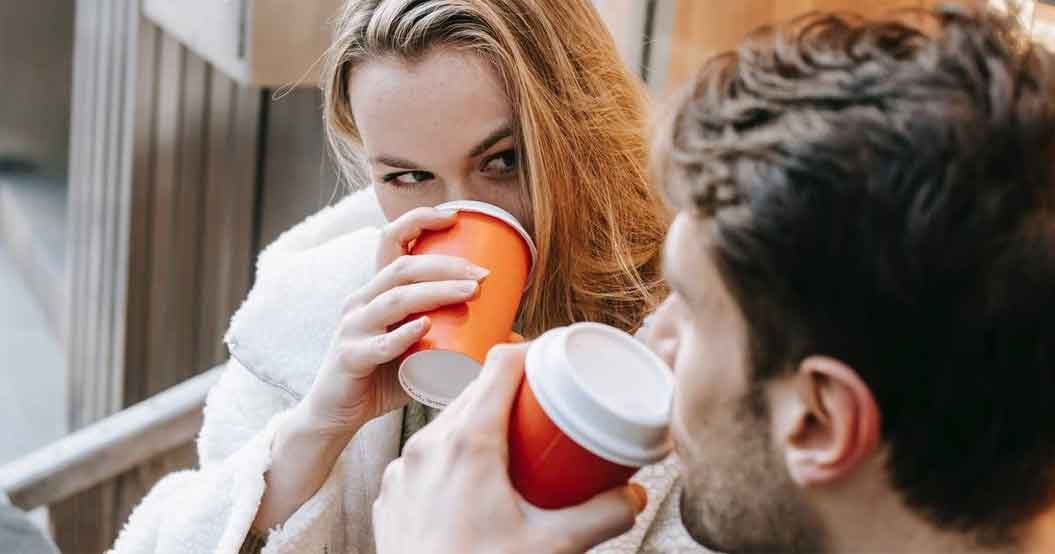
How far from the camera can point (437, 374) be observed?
1092 mm

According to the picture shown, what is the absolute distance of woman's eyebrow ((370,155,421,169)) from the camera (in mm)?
1282

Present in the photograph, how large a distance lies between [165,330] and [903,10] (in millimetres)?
2786

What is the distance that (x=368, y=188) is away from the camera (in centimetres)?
174

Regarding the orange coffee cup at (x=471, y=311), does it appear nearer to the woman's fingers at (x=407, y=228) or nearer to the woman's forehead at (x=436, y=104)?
the woman's fingers at (x=407, y=228)

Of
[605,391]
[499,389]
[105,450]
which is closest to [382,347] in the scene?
[499,389]

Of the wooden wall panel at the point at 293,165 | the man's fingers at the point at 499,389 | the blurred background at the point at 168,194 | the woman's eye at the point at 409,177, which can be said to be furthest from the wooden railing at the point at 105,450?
the man's fingers at the point at 499,389

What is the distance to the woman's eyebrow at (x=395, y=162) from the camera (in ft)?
4.21

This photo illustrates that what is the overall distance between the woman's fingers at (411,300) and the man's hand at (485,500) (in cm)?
14

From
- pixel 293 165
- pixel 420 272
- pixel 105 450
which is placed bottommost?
pixel 105 450

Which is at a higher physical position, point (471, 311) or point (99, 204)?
point (471, 311)

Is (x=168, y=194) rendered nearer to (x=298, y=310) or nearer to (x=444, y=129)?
(x=298, y=310)

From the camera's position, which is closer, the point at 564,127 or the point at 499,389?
the point at 499,389

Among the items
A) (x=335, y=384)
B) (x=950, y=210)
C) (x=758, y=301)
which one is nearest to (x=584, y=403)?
(x=758, y=301)

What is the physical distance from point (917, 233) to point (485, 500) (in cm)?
36
